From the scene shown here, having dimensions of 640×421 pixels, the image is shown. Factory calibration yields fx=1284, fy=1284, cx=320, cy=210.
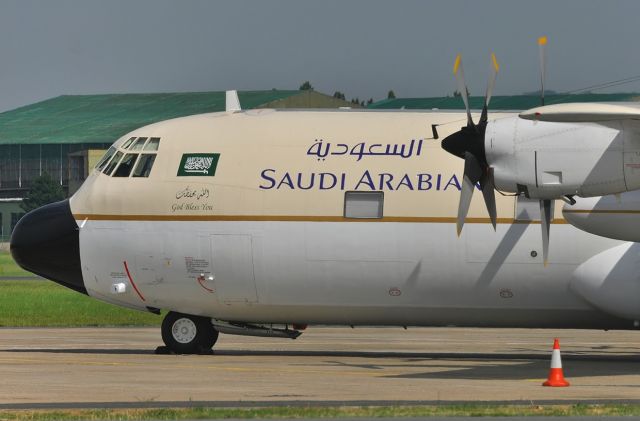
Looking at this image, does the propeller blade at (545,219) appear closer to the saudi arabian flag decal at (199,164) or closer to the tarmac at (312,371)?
the tarmac at (312,371)

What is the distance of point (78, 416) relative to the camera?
1753 cm

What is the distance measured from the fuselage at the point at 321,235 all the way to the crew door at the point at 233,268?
1.1 inches

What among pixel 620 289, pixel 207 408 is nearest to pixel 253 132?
pixel 620 289

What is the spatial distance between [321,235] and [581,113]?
727 cm

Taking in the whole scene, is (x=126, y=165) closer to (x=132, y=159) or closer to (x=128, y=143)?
(x=132, y=159)

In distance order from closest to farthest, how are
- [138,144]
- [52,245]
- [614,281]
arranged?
[614,281], [52,245], [138,144]

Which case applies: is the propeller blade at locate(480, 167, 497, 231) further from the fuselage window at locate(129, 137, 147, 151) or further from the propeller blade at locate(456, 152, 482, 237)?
the fuselage window at locate(129, 137, 147, 151)

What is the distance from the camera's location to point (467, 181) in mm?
22844

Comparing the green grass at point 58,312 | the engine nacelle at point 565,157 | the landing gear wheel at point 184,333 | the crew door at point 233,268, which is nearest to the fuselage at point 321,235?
the crew door at point 233,268

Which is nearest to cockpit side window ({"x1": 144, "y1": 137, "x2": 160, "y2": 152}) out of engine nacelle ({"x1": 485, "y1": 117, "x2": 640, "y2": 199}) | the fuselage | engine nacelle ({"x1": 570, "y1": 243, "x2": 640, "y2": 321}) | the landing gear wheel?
the fuselage

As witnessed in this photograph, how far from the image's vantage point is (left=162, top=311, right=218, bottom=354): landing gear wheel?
27.8 meters

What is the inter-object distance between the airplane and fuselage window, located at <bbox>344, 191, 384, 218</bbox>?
3 cm

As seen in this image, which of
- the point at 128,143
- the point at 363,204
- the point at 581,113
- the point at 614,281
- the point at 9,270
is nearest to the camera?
the point at 581,113

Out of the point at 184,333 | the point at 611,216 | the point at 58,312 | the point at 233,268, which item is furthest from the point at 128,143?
the point at 58,312
